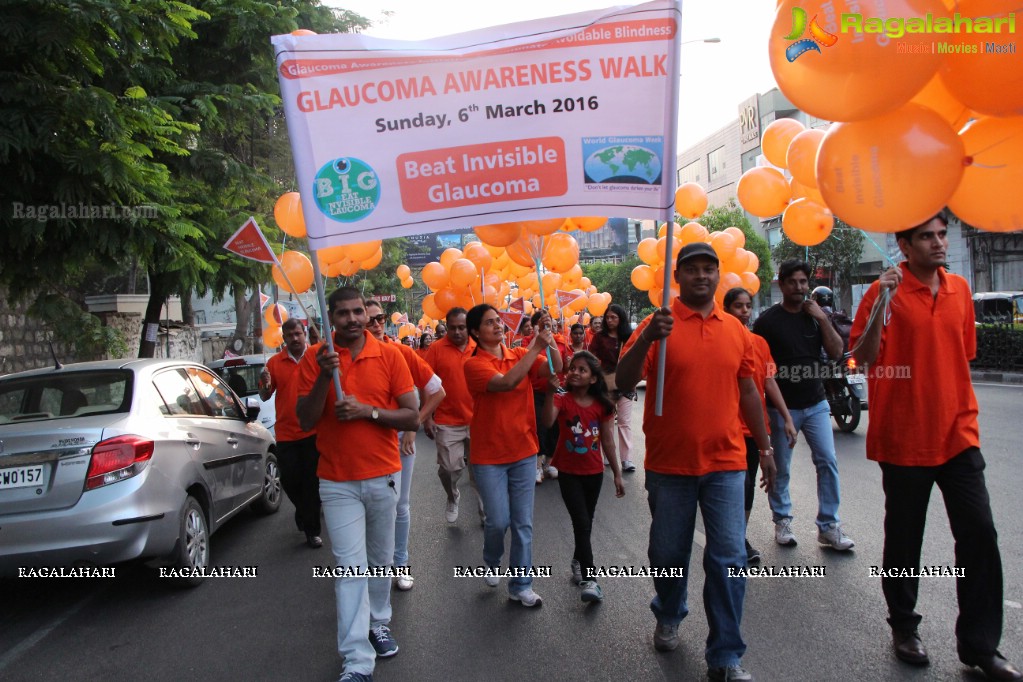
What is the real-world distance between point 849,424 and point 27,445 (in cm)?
919

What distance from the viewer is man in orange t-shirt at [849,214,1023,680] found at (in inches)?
135

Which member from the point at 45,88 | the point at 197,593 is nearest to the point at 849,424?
the point at 197,593

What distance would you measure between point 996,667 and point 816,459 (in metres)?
2.23

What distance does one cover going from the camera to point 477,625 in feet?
14.4

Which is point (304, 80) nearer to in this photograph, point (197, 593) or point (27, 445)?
point (27, 445)

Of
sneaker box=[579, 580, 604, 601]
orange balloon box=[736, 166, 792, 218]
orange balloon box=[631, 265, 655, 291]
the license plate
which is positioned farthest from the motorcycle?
the license plate

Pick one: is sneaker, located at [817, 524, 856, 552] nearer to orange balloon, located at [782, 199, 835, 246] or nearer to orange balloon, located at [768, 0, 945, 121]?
orange balloon, located at [782, 199, 835, 246]

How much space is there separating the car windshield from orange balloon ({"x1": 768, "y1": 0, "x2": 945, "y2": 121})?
14.5 ft

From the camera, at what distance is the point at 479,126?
338cm

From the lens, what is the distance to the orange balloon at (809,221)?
5492 mm

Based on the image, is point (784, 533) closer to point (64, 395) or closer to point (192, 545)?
point (192, 545)

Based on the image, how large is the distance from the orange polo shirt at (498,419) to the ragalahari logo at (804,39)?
222cm

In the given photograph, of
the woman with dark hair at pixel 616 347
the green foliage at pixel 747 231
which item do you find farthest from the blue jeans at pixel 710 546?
the green foliage at pixel 747 231

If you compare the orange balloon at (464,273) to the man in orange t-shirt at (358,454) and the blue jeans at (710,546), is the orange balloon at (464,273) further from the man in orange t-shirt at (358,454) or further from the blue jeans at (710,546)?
the blue jeans at (710,546)
